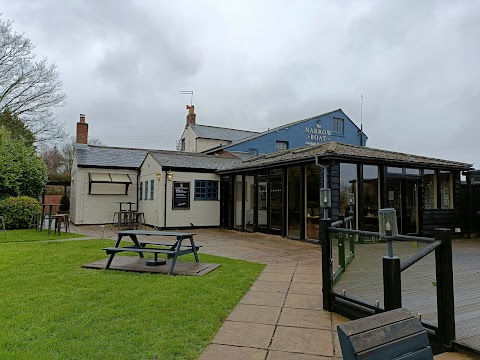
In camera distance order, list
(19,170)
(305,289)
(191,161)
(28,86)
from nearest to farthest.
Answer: (305,289)
(19,170)
(191,161)
(28,86)

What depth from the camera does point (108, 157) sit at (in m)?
17.9

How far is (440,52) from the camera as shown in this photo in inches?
501

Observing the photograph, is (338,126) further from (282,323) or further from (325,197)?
(282,323)

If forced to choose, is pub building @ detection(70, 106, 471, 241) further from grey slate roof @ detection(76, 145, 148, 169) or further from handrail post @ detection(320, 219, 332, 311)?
handrail post @ detection(320, 219, 332, 311)

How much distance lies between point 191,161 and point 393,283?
1311cm

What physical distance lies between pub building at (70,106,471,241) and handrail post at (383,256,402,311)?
645cm

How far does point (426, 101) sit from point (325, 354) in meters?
17.7

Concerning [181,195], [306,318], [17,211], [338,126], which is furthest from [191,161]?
[338,126]

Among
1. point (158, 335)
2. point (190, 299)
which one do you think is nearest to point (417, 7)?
point (190, 299)

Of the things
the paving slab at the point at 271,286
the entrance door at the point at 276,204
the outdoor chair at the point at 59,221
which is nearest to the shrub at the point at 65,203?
the outdoor chair at the point at 59,221

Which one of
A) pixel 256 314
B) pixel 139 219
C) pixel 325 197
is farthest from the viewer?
pixel 139 219

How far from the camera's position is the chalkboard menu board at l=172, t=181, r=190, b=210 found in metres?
14.1

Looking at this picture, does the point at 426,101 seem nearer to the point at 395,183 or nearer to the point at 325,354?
the point at 395,183

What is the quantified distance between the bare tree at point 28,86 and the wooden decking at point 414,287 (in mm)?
22165
